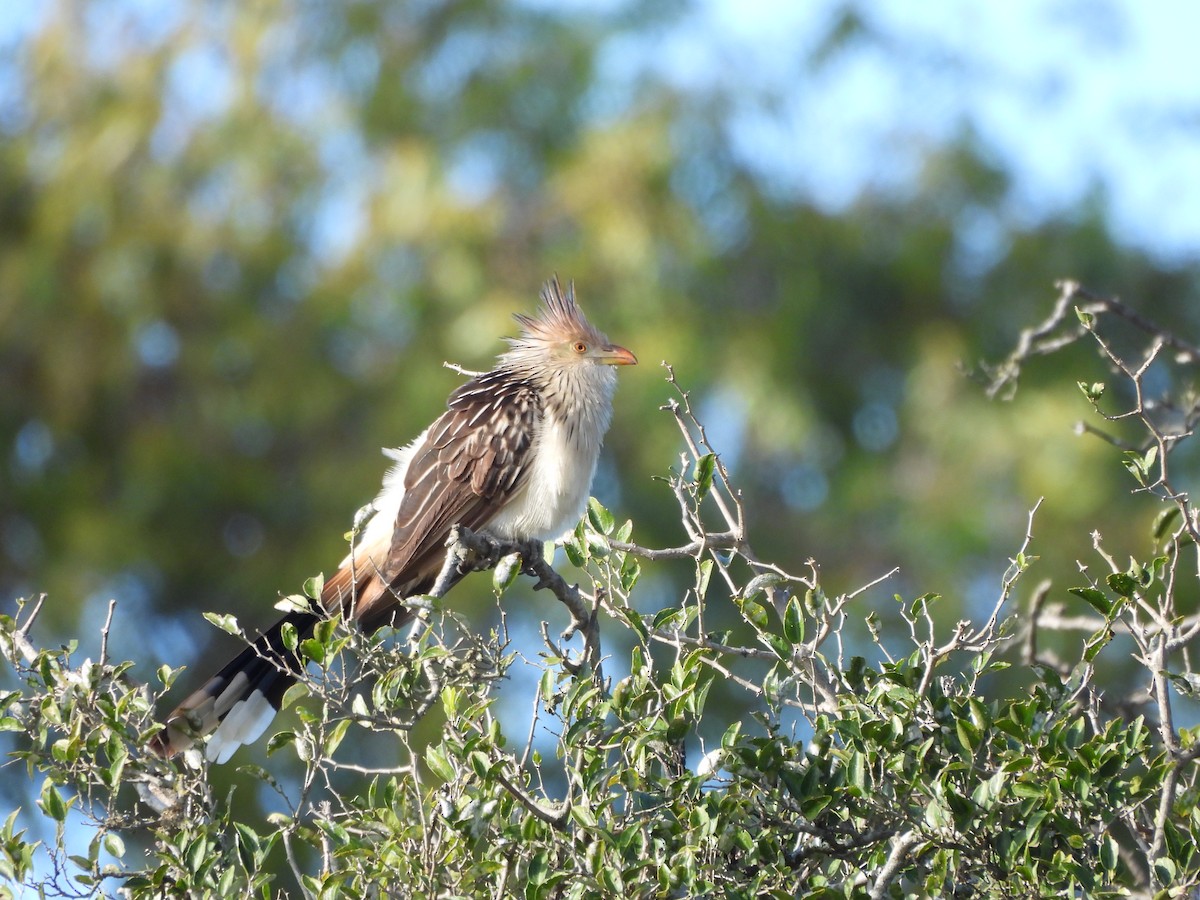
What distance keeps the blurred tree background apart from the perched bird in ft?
14.1

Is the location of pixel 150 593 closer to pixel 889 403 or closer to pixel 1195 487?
pixel 889 403

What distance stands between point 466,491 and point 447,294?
580 cm

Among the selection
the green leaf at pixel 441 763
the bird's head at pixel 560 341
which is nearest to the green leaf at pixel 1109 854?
the green leaf at pixel 441 763

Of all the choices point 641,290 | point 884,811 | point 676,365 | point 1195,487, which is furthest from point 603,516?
point 1195,487

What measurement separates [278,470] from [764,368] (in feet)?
12.5

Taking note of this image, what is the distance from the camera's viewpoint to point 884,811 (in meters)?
2.29

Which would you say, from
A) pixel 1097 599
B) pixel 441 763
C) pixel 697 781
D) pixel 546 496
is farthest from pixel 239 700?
pixel 1097 599

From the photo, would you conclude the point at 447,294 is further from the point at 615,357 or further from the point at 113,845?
the point at 113,845

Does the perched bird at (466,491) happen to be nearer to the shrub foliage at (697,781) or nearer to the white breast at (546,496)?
the white breast at (546,496)

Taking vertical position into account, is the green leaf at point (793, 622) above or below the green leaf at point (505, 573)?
below

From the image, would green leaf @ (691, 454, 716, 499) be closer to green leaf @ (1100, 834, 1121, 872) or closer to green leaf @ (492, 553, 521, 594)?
green leaf @ (492, 553, 521, 594)

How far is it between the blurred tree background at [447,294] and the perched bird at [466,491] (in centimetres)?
430

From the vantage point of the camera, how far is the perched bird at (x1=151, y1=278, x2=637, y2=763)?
13.0 feet

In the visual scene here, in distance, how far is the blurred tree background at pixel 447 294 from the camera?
9.62 metres
